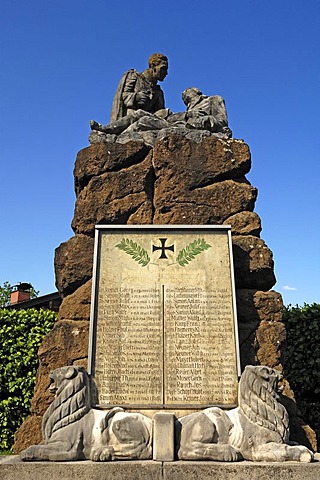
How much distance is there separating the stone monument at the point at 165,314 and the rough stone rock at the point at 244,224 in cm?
2

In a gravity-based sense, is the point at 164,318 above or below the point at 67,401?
above

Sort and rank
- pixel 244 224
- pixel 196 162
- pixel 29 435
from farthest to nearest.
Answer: pixel 196 162
pixel 244 224
pixel 29 435

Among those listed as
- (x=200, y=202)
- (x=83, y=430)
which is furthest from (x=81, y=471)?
(x=200, y=202)

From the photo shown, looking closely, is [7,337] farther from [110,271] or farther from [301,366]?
[301,366]

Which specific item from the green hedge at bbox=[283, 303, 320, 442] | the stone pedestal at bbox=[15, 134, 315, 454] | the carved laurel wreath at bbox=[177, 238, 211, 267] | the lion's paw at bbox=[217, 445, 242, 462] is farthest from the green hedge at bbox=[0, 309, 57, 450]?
the lion's paw at bbox=[217, 445, 242, 462]

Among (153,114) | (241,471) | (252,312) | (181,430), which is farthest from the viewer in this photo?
(153,114)

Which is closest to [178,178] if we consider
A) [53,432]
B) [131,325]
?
[131,325]

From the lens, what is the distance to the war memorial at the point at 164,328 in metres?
3.36

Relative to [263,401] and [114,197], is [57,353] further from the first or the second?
[263,401]

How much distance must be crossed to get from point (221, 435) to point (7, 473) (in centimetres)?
160

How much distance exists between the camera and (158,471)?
3158 millimetres

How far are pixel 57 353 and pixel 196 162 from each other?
250cm

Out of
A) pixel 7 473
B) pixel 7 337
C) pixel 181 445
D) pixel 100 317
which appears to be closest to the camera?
pixel 7 473

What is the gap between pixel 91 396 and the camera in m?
3.86
